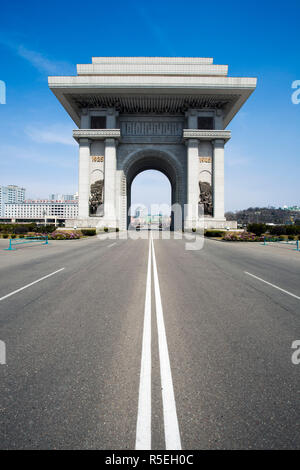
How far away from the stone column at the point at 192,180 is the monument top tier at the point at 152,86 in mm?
6259

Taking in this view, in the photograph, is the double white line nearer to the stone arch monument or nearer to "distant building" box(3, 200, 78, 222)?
the stone arch monument

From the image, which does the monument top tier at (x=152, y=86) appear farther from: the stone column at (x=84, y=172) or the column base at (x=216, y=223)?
the column base at (x=216, y=223)

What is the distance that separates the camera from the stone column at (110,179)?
114 ft

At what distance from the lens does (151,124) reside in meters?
38.0

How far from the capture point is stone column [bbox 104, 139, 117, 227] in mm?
34719

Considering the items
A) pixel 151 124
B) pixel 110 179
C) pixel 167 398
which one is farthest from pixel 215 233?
pixel 167 398

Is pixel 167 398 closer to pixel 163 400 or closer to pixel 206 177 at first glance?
pixel 163 400

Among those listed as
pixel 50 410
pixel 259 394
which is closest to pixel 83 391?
pixel 50 410

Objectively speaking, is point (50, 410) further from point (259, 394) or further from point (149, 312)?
point (149, 312)

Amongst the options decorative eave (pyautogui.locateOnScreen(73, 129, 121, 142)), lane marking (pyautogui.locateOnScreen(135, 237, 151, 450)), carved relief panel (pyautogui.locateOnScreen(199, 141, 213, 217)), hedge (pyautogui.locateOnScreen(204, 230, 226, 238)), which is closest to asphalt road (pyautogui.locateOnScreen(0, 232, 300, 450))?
lane marking (pyautogui.locateOnScreen(135, 237, 151, 450))

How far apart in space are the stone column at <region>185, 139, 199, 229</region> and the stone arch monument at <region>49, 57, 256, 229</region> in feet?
0.40

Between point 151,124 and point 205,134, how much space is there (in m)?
8.83

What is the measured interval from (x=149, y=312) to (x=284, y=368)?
7.22 feet

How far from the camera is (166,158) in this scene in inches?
1497
